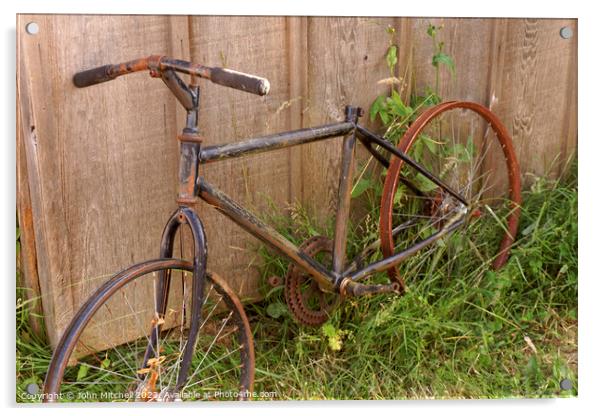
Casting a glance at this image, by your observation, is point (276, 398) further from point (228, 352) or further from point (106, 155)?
point (106, 155)

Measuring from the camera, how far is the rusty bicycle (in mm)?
1517

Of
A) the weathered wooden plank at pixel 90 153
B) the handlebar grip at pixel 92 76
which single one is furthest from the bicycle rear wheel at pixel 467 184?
the handlebar grip at pixel 92 76

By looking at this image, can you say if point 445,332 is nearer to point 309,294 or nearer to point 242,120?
point 309,294

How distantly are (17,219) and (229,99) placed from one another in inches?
21.3

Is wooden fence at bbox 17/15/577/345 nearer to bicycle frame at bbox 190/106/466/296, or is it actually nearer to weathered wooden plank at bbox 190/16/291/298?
weathered wooden plank at bbox 190/16/291/298

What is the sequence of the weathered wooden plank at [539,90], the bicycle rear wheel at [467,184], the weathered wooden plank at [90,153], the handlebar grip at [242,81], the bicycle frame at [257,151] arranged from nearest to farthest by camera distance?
the handlebar grip at [242,81], the bicycle frame at [257,151], the weathered wooden plank at [90,153], the weathered wooden plank at [539,90], the bicycle rear wheel at [467,184]

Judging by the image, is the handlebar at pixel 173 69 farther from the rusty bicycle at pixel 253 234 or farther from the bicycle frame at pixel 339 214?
the bicycle frame at pixel 339 214

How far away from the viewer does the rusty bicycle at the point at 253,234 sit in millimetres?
1517

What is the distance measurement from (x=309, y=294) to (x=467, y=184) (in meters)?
0.53

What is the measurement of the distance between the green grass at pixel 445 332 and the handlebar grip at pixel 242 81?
1.89ft

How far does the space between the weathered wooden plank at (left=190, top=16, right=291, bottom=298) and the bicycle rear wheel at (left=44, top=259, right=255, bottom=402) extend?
0.43ft

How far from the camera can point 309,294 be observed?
6.31ft

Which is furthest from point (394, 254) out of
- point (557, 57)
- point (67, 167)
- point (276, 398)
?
point (67, 167)

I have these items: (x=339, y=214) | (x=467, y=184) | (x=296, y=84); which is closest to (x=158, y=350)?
(x=339, y=214)
